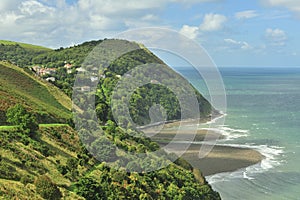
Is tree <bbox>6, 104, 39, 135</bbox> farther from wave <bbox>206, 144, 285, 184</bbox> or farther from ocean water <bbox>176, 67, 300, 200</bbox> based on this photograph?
wave <bbox>206, 144, 285, 184</bbox>

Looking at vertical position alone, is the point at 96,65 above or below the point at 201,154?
above

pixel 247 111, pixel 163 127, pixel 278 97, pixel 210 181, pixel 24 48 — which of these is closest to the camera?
pixel 210 181

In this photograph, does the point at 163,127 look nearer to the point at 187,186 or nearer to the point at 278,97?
the point at 187,186

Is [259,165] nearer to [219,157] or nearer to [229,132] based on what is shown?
[219,157]

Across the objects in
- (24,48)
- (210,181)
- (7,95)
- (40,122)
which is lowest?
(210,181)

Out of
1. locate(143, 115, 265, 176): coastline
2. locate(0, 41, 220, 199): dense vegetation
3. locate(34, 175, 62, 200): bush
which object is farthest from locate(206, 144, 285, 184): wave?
locate(34, 175, 62, 200): bush

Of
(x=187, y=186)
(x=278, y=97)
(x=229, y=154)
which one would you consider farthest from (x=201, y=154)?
(x=278, y=97)

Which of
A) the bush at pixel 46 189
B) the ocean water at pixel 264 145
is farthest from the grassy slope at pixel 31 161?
the ocean water at pixel 264 145
